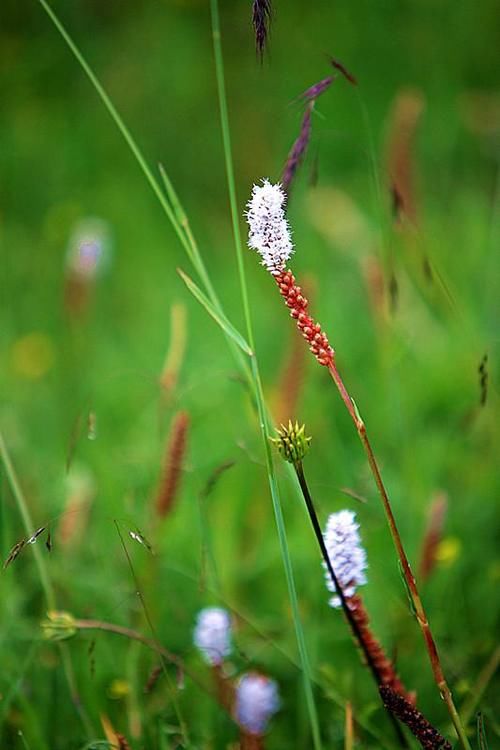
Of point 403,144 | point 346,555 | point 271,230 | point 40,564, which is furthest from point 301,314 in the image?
point 403,144

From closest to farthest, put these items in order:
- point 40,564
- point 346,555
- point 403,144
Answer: point 346,555
point 40,564
point 403,144

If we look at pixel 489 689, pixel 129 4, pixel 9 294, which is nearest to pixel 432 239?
pixel 9 294

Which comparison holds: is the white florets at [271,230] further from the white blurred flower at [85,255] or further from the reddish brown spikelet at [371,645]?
the white blurred flower at [85,255]

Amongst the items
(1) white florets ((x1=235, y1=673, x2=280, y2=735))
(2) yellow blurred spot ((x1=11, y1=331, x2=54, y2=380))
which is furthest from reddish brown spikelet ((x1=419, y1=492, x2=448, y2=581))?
(2) yellow blurred spot ((x1=11, y1=331, x2=54, y2=380))

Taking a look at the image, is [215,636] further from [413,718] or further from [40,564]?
[413,718]

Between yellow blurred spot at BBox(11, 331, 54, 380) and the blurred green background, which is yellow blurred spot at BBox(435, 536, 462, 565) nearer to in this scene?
the blurred green background

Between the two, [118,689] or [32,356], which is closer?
[118,689]

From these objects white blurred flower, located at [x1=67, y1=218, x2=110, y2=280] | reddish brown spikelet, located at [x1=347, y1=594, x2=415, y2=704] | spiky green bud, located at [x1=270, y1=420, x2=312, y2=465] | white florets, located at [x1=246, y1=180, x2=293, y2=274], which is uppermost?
white blurred flower, located at [x1=67, y1=218, x2=110, y2=280]
